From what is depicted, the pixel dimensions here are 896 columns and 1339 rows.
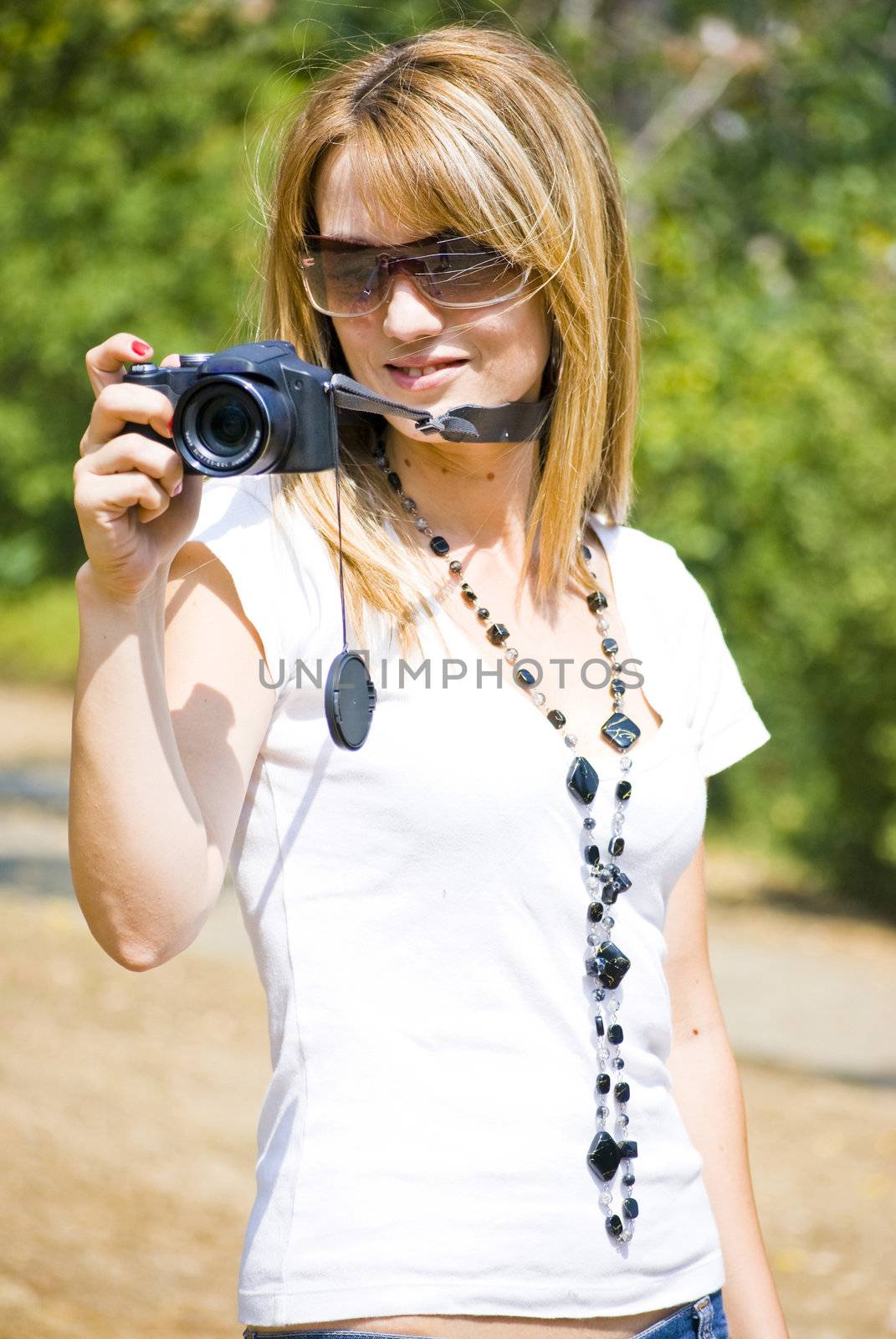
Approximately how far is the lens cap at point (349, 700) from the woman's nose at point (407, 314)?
1.38 feet

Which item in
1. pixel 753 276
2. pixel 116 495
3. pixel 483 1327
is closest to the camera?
pixel 116 495

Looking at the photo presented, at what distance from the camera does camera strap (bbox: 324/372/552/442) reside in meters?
1.65

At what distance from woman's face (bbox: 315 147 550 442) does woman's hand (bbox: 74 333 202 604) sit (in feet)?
1.48

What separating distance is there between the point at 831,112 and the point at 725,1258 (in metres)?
10.3

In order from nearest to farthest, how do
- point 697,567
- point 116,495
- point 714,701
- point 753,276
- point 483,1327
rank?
1. point 116,495
2. point 483,1327
3. point 714,701
4. point 697,567
5. point 753,276

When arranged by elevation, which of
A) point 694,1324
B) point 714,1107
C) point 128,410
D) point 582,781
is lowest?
point 694,1324

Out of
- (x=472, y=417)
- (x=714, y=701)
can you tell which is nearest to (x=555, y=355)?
(x=472, y=417)

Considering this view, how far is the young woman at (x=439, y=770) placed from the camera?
151 centimetres

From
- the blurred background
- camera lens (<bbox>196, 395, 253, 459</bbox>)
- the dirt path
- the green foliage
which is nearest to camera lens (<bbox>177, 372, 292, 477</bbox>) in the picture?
camera lens (<bbox>196, 395, 253, 459</bbox>)

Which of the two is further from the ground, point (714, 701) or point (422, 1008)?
point (714, 701)

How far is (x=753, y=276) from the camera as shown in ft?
37.9

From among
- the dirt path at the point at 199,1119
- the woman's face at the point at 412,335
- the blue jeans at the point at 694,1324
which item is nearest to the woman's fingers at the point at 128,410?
the woman's face at the point at 412,335

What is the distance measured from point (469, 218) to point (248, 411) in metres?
0.49

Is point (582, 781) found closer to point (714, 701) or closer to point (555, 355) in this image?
point (714, 701)
